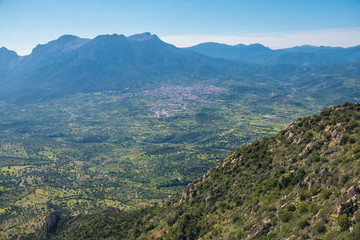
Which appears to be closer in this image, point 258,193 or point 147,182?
point 258,193

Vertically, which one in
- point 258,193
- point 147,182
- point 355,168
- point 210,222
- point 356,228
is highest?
point 355,168

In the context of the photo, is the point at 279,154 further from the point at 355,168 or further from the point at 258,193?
the point at 355,168

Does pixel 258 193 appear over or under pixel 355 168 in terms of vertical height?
under

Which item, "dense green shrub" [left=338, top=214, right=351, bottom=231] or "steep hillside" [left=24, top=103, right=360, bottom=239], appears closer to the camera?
"dense green shrub" [left=338, top=214, right=351, bottom=231]

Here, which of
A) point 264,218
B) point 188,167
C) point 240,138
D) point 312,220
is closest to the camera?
point 312,220

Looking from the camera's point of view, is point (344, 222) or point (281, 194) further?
point (281, 194)

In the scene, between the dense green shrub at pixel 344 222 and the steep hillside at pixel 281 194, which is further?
the steep hillside at pixel 281 194

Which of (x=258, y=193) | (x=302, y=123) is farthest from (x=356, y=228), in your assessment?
(x=302, y=123)

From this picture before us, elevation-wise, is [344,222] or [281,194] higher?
[344,222]
